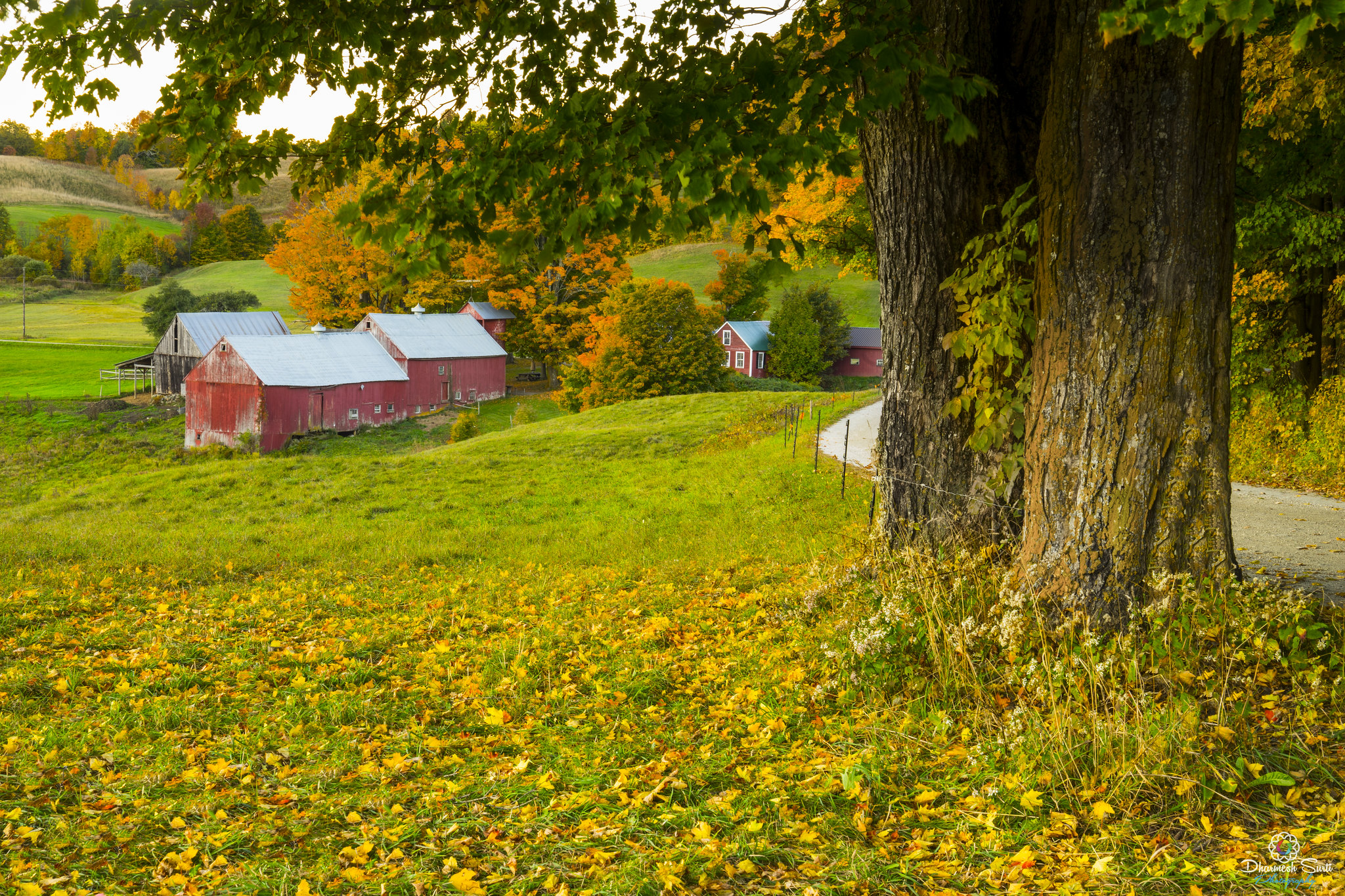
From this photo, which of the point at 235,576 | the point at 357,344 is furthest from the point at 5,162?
the point at 235,576

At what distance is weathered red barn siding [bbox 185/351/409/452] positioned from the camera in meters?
37.2

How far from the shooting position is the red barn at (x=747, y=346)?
197 ft

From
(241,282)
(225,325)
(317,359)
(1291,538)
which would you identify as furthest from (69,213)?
(1291,538)

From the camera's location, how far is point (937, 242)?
5.82 m

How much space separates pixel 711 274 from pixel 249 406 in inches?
2591

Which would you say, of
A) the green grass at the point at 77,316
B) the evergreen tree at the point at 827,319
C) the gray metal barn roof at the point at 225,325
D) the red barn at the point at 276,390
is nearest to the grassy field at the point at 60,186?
the green grass at the point at 77,316

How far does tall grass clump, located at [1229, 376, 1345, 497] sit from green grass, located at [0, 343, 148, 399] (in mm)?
53406

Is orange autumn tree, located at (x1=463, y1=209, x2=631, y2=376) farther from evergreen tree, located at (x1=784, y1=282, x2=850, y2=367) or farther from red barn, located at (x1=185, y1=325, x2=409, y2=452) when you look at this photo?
red barn, located at (x1=185, y1=325, x2=409, y2=452)

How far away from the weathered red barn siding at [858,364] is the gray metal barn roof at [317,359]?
105 feet

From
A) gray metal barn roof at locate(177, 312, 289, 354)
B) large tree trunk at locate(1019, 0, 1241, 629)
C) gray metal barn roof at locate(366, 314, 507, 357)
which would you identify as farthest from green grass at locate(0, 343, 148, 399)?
large tree trunk at locate(1019, 0, 1241, 629)

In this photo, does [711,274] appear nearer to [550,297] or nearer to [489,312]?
[489,312]

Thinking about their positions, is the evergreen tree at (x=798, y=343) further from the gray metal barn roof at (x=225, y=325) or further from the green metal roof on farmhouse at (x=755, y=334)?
the gray metal barn roof at (x=225, y=325)

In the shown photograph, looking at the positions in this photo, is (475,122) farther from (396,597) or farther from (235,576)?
(235,576)

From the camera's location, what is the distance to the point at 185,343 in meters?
48.3
